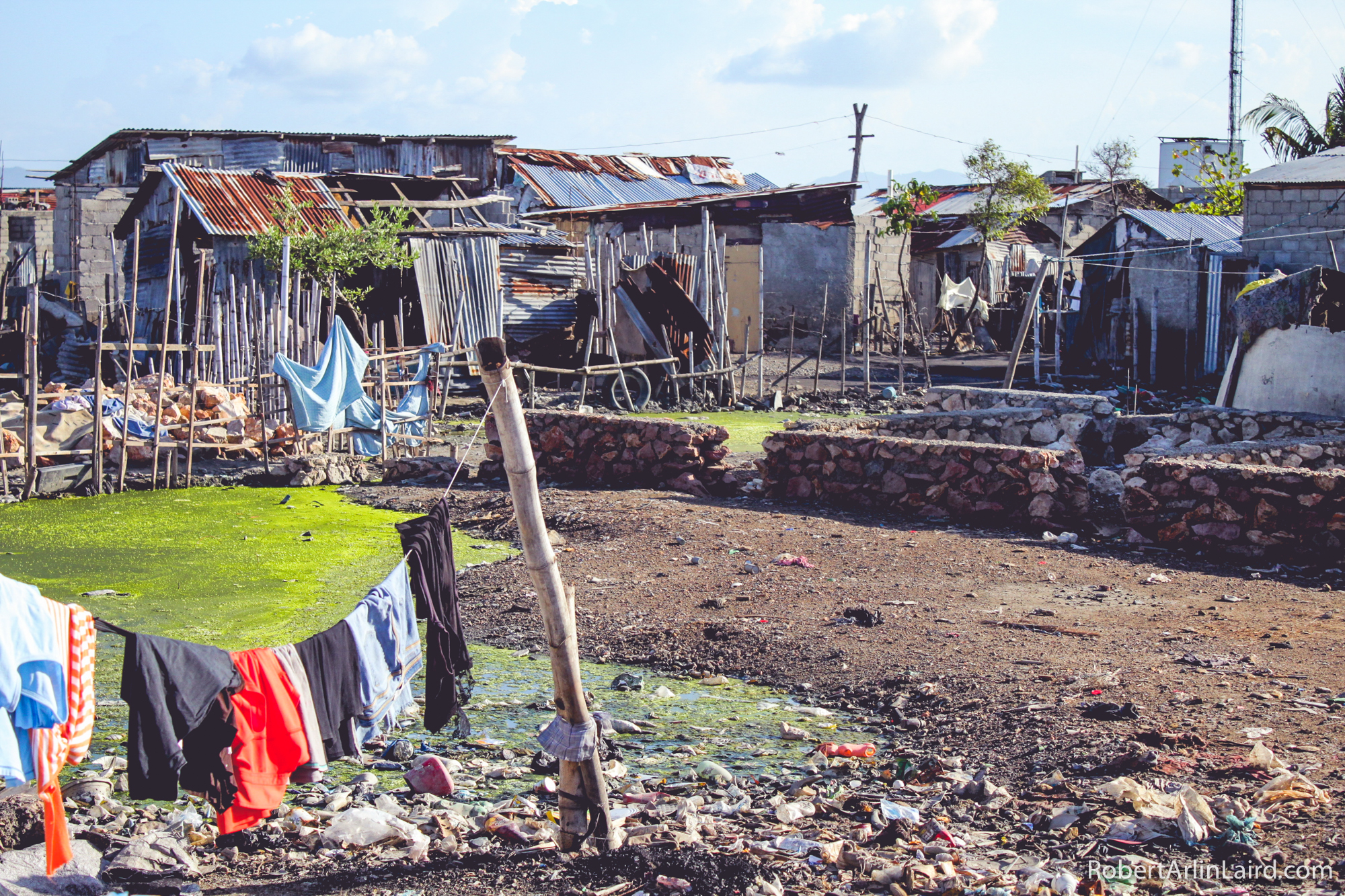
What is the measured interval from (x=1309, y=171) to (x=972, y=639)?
17.1 m

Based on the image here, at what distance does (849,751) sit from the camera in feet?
17.0

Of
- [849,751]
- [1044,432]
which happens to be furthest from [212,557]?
[1044,432]

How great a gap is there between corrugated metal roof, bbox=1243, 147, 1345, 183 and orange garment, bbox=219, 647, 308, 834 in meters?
19.8

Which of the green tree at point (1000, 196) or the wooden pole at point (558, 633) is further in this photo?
the green tree at point (1000, 196)

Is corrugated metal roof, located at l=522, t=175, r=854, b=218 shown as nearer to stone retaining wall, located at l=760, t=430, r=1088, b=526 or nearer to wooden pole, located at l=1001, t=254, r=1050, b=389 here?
wooden pole, located at l=1001, t=254, r=1050, b=389

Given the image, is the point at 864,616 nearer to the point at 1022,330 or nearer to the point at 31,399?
the point at 31,399

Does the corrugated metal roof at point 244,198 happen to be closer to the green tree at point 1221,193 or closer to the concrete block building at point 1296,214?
the concrete block building at point 1296,214

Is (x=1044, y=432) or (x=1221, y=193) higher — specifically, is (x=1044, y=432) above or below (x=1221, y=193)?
below

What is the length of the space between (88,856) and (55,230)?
26.2 m

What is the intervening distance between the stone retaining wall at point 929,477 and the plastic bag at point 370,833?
21.9 feet

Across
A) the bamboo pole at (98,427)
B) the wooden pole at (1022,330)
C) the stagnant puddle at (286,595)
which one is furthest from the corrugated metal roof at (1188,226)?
the bamboo pole at (98,427)

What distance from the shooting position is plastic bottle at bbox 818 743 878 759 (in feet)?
16.9

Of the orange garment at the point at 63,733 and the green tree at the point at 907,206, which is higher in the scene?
the green tree at the point at 907,206

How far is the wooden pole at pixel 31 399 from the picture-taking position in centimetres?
1098
